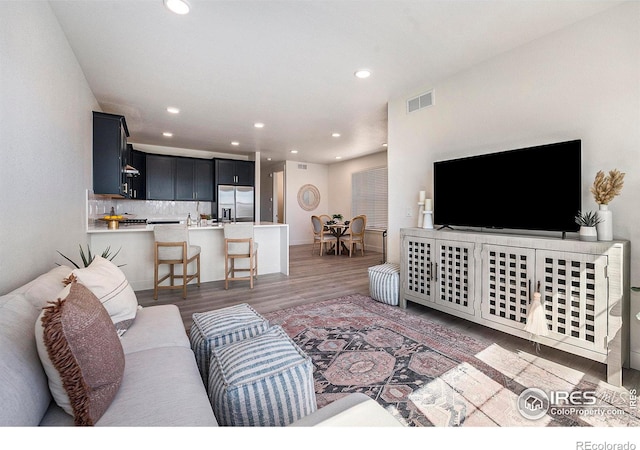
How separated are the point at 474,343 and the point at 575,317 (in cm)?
71

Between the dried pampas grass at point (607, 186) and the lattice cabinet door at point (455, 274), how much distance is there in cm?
89

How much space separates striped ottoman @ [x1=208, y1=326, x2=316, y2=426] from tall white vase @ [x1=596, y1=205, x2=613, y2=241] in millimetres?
2214

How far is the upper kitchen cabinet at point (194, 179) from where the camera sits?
6.49 m

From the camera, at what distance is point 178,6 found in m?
2.04

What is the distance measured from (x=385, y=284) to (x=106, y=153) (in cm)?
372

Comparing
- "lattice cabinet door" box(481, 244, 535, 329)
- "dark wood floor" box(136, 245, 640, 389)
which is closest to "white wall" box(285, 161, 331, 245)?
"dark wood floor" box(136, 245, 640, 389)

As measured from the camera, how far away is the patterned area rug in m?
1.53

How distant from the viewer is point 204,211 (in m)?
7.08

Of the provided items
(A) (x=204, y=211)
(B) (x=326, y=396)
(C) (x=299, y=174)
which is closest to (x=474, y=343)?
(B) (x=326, y=396)

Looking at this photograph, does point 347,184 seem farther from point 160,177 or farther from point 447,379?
point 447,379

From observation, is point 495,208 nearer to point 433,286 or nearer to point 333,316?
point 433,286

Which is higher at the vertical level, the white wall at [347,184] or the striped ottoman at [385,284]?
the white wall at [347,184]

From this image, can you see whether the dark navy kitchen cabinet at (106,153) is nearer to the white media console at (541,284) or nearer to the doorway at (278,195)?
the white media console at (541,284)

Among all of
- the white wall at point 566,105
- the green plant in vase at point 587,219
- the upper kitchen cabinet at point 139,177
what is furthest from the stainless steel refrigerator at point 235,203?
the green plant in vase at point 587,219
